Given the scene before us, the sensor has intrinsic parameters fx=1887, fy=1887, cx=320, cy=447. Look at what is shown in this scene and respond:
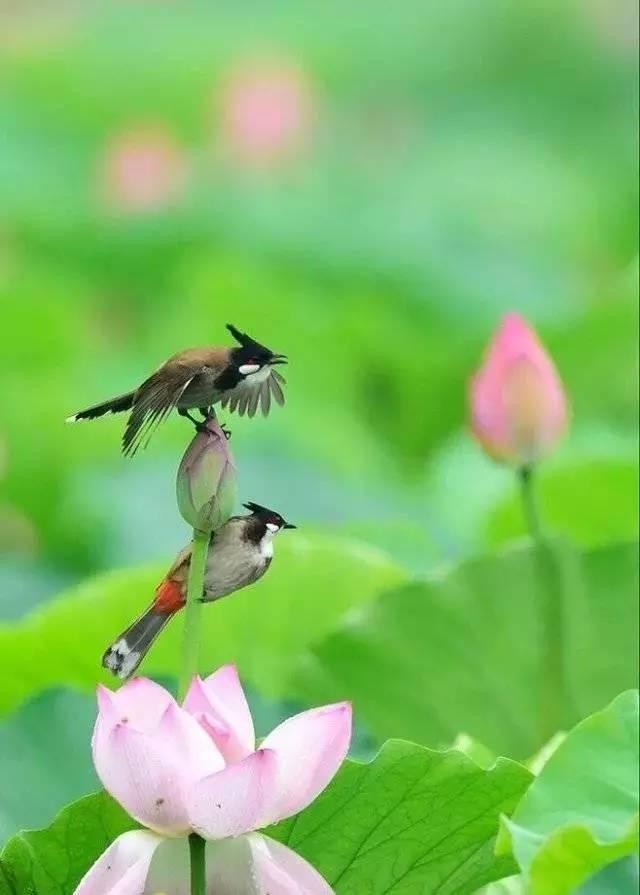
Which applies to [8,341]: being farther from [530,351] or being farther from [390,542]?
[530,351]

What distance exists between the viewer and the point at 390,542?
1.46 metres

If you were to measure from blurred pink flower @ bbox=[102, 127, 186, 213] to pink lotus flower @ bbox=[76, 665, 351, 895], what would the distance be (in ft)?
7.87

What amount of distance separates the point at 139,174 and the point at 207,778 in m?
2.50

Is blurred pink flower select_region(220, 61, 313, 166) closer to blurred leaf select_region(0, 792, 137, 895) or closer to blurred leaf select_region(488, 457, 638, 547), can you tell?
blurred leaf select_region(488, 457, 638, 547)

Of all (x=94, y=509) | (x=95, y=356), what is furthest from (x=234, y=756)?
(x=95, y=356)

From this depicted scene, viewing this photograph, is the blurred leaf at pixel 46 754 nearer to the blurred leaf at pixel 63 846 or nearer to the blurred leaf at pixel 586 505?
the blurred leaf at pixel 63 846

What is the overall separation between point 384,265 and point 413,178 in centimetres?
130

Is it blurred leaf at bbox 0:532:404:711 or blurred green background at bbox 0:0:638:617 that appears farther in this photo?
blurred green background at bbox 0:0:638:617

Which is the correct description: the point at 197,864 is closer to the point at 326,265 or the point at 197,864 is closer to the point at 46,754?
the point at 46,754

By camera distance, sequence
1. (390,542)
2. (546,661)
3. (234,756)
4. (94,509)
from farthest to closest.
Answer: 1. (94,509)
2. (390,542)
3. (546,661)
4. (234,756)

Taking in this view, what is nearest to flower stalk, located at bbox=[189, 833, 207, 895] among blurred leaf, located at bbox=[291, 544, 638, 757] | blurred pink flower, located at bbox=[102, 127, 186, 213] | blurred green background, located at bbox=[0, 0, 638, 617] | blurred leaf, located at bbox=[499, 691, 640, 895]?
blurred leaf, located at bbox=[499, 691, 640, 895]

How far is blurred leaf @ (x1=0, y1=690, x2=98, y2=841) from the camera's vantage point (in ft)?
2.88

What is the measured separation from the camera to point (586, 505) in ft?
4.82

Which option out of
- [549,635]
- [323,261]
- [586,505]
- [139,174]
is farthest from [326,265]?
[549,635]
